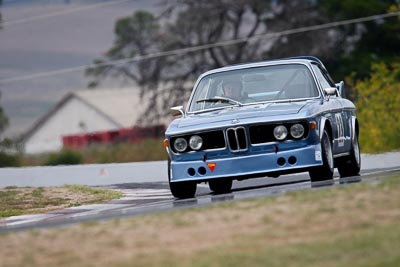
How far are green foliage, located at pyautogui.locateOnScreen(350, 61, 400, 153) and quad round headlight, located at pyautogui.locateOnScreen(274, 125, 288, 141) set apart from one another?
10.8 m

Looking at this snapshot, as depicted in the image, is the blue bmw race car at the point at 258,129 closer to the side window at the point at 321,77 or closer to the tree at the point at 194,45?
the side window at the point at 321,77

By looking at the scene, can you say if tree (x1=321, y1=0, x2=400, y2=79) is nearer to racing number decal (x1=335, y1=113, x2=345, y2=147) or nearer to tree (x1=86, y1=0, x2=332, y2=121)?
tree (x1=86, y1=0, x2=332, y2=121)

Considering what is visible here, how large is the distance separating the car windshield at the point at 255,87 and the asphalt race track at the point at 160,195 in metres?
1.10

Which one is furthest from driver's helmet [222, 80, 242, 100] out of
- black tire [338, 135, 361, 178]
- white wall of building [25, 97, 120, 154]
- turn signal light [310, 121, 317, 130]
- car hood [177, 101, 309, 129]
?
white wall of building [25, 97, 120, 154]

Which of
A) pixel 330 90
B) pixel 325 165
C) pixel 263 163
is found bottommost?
pixel 325 165

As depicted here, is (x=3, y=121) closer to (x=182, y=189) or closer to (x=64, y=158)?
(x=64, y=158)

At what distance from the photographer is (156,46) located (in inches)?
2183

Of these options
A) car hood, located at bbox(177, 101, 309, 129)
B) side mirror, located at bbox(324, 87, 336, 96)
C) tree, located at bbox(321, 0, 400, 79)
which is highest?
tree, located at bbox(321, 0, 400, 79)

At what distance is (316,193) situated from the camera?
472 inches

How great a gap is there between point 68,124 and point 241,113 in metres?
54.0

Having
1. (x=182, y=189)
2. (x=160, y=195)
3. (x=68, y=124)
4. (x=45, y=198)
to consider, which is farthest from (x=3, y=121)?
(x=182, y=189)

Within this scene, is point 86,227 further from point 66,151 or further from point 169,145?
point 66,151

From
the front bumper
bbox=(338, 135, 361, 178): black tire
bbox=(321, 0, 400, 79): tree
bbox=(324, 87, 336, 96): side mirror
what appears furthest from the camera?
bbox=(321, 0, 400, 79): tree

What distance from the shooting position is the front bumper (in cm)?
1473
